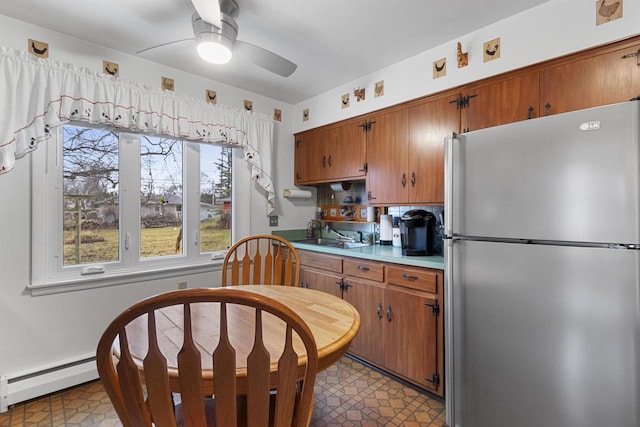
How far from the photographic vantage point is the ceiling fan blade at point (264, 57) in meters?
1.76

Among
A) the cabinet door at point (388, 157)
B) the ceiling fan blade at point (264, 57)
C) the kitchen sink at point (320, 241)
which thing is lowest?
the kitchen sink at point (320, 241)

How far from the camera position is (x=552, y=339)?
134 centimetres

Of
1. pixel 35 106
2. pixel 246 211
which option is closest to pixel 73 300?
pixel 35 106

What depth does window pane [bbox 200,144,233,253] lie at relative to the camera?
284 cm

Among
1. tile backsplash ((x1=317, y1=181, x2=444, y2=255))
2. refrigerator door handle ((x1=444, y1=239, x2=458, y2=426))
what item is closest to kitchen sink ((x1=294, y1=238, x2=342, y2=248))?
tile backsplash ((x1=317, y1=181, x2=444, y2=255))

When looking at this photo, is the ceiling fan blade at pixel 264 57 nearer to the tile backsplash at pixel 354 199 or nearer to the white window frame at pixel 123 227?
the white window frame at pixel 123 227

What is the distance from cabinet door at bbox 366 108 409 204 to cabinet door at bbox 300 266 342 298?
2.55 feet

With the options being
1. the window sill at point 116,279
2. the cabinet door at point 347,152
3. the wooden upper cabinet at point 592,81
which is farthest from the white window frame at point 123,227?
the wooden upper cabinet at point 592,81

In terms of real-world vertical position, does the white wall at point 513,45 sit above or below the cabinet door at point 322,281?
above

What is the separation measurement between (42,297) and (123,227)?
2.16 ft

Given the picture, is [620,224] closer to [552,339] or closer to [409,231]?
[552,339]

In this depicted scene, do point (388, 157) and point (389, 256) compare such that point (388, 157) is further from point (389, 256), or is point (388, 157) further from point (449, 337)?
point (449, 337)

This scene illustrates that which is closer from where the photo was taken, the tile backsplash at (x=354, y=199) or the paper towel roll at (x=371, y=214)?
the tile backsplash at (x=354, y=199)

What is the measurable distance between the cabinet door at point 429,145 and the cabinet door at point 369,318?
2.61ft
